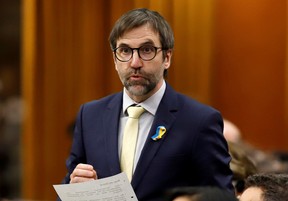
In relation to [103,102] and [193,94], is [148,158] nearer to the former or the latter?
[103,102]

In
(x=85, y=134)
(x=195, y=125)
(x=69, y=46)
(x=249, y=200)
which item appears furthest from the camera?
(x=69, y=46)

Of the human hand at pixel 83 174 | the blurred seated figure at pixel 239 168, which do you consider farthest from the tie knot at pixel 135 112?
the blurred seated figure at pixel 239 168

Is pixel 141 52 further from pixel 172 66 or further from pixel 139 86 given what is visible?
pixel 172 66

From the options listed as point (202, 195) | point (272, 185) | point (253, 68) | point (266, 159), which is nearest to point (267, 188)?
point (272, 185)

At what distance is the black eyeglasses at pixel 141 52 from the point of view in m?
2.61

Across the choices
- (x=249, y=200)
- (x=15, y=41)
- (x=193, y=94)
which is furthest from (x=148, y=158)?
(x=15, y=41)

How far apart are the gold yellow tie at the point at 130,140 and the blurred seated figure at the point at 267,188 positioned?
2.02 ft

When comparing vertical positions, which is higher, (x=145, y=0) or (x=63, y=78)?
(x=145, y=0)

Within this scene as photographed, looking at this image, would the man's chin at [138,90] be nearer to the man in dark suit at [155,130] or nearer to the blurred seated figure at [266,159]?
the man in dark suit at [155,130]

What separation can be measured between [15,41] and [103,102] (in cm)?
303

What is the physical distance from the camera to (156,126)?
2.66 metres

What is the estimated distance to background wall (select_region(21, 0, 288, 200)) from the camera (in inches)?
203

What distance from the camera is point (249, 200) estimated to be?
2.06m

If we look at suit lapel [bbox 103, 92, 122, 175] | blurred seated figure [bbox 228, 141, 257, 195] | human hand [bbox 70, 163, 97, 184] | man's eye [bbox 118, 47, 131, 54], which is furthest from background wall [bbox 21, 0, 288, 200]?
human hand [bbox 70, 163, 97, 184]
